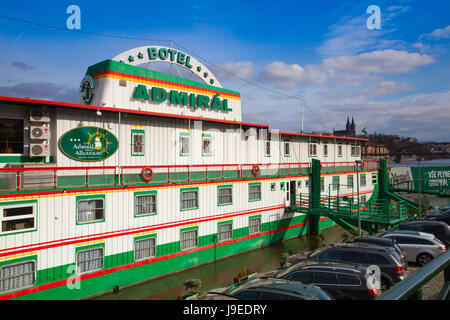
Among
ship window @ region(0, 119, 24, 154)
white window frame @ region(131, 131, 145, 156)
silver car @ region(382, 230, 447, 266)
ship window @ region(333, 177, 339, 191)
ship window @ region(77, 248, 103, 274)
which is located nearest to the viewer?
ship window @ region(77, 248, 103, 274)

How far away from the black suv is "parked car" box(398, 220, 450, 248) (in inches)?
469

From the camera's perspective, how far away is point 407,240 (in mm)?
18578

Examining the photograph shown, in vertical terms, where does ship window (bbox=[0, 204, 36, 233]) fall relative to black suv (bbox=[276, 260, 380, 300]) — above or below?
above

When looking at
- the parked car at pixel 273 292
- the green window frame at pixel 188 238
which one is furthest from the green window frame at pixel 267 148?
the parked car at pixel 273 292

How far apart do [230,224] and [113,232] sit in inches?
365

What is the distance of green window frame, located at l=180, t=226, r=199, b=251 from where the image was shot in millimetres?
20766

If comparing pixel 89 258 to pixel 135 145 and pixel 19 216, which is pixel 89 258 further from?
pixel 135 145

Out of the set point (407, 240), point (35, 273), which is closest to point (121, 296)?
point (35, 273)

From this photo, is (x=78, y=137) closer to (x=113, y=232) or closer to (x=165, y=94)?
(x=113, y=232)

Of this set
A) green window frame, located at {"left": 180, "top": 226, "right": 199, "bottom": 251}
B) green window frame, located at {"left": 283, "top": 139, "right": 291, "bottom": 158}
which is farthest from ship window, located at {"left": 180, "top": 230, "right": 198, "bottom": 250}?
green window frame, located at {"left": 283, "top": 139, "right": 291, "bottom": 158}

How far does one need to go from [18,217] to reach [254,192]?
16721mm

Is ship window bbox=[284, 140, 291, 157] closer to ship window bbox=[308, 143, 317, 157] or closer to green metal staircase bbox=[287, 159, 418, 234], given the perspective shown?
green metal staircase bbox=[287, 159, 418, 234]

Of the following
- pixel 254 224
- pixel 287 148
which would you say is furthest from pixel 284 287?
pixel 287 148

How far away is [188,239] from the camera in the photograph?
21.1 meters
